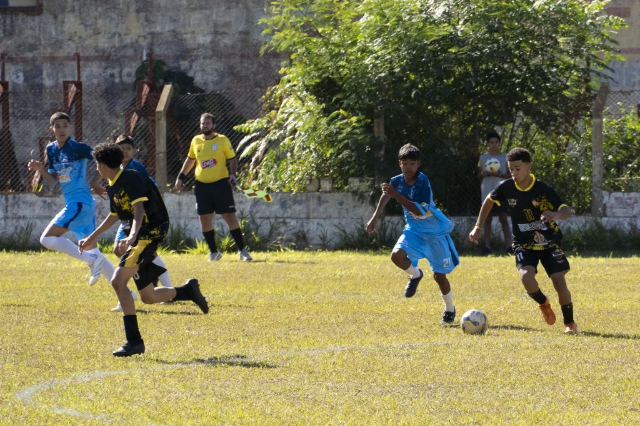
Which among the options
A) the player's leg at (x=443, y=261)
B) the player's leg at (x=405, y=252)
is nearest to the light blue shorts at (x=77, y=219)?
the player's leg at (x=405, y=252)

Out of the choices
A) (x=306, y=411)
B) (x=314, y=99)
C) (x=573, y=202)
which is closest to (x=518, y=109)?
(x=573, y=202)

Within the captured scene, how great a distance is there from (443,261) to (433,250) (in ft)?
0.57

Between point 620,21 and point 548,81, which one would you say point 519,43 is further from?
point 620,21

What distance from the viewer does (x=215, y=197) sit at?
15422 mm

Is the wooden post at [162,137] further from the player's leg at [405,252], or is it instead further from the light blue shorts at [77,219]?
the player's leg at [405,252]

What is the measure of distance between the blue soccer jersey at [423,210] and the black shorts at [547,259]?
0.97m

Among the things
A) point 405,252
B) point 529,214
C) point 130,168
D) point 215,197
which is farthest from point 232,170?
point 529,214

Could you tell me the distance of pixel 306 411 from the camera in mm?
5773

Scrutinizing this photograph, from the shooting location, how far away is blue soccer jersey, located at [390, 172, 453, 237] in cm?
973

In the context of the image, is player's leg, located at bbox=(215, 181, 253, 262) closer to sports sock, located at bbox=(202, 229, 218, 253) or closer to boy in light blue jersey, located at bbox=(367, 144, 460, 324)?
sports sock, located at bbox=(202, 229, 218, 253)

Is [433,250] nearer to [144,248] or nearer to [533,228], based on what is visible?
[533,228]

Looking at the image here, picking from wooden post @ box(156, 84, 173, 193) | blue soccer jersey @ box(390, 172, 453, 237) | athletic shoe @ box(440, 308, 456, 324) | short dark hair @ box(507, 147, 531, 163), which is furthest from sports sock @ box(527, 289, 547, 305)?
wooden post @ box(156, 84, 173, 193)

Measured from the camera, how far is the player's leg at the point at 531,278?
8.83m

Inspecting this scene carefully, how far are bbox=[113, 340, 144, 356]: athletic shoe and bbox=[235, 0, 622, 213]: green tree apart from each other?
9.77 metres
